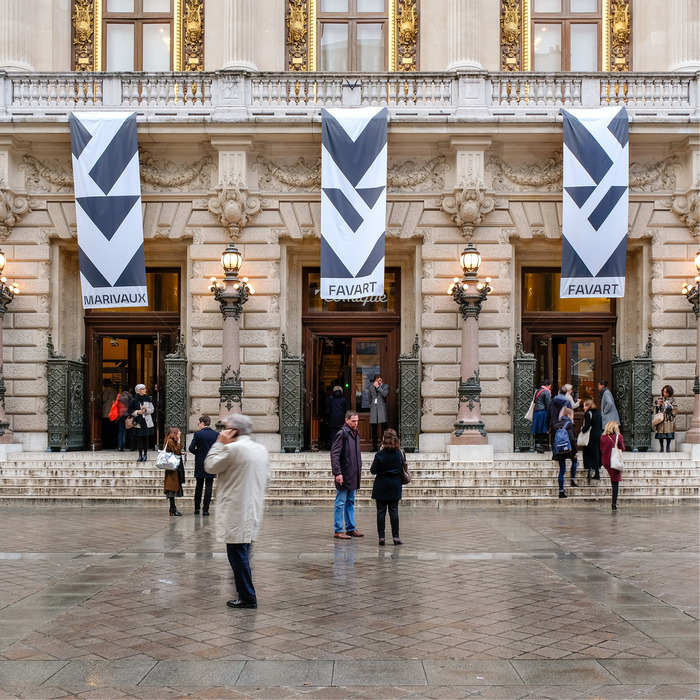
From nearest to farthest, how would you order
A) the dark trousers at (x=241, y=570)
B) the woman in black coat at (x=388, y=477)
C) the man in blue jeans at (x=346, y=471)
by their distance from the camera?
the dark trousers at (x=241, y=570), the woman in black coat at (x=388, y=477), the man in blue jeans at (x=346, y=471)

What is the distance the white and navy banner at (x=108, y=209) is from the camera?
859 inches

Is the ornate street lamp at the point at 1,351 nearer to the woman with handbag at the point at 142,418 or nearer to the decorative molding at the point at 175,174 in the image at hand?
the woman with handbag at the point at 142,418

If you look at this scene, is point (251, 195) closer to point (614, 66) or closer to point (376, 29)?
point (376, 29)

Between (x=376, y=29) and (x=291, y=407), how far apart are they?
10863 millimetres

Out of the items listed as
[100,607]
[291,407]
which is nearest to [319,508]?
[291,407]

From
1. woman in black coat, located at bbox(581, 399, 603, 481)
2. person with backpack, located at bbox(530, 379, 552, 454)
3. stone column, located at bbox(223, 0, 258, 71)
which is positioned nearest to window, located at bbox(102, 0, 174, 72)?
stone column, located at bbox(223, 0, 258, 71)

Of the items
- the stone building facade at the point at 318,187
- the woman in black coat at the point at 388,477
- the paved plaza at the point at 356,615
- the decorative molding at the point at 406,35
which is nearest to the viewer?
the paved plaza at the point at 356,615

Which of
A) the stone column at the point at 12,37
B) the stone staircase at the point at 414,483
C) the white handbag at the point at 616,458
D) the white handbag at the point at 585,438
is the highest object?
the stone column at the point at 12,37

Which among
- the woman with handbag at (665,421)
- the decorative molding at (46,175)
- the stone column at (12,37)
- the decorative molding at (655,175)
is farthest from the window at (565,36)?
the stone column at (12,37)

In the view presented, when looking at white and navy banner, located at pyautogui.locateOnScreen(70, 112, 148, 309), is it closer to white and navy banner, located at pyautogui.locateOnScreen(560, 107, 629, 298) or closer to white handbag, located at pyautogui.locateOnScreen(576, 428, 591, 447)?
white and navy banner, located at pyautogui.locateOnScreen(560, 107, 629, 298)

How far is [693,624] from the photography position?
798 cm

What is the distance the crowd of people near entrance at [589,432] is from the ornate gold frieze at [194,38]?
12791mm

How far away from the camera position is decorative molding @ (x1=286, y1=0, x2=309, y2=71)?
979 inches

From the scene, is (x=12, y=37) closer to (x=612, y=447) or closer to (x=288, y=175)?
(x=288, y=175)
